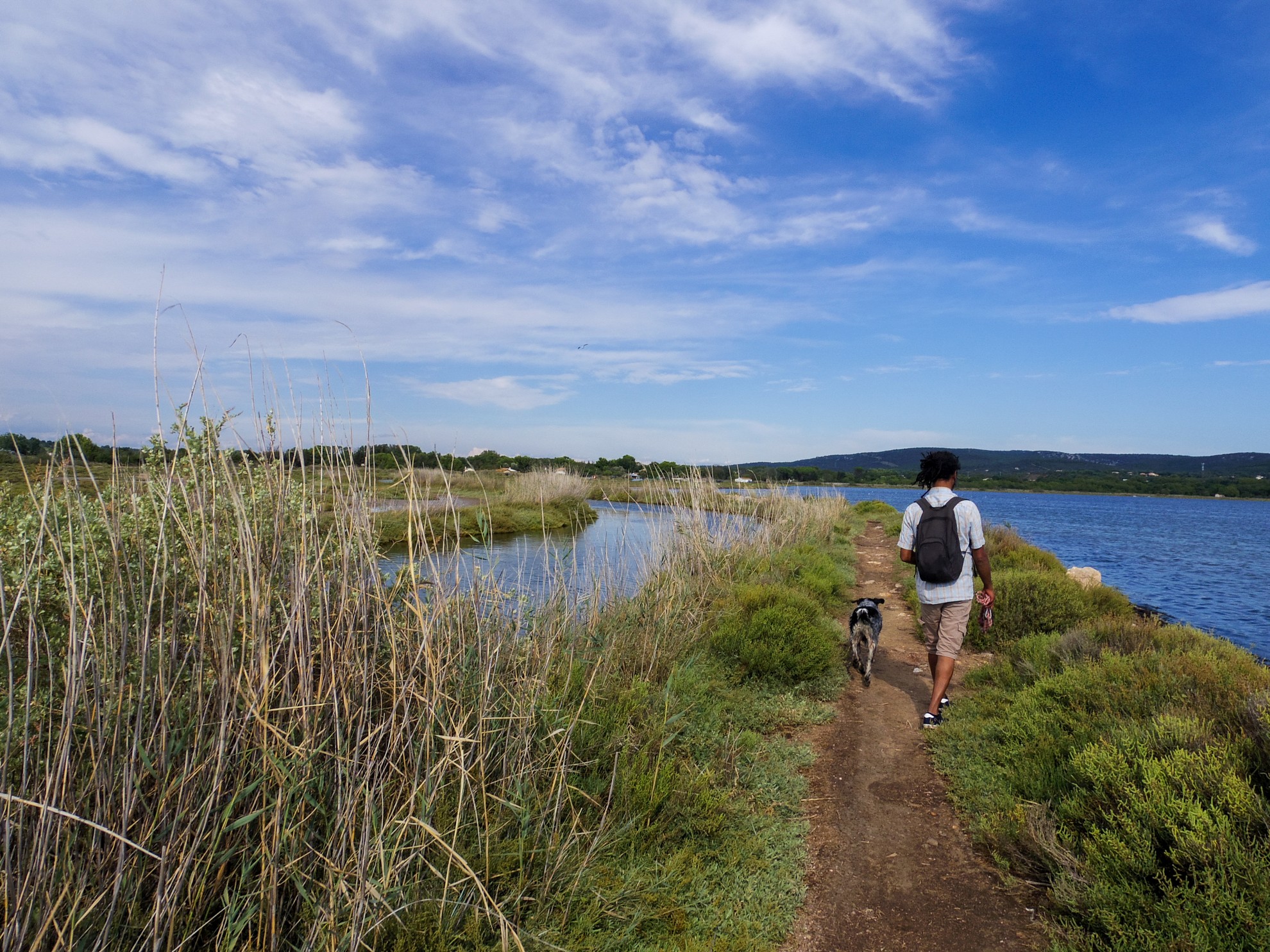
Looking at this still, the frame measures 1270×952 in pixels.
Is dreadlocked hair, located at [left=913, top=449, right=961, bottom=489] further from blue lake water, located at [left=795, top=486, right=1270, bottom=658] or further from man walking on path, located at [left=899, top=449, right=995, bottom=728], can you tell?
blue lake water, located at [left=795, top=486, right=1270, bottom=658]

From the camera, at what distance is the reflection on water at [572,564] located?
3.18m

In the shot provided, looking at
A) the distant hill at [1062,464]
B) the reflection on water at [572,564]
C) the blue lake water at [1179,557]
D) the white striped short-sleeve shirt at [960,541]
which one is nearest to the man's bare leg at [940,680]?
the white striped short-sleeve shirt at [960,541]

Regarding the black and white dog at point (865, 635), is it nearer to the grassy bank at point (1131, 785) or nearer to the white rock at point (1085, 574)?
the grassy bank at point (1131, 785)

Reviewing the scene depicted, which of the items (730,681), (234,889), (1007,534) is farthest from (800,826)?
(1007,534)

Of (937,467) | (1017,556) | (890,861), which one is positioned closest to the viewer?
(890,861)

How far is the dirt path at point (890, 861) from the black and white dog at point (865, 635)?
67 centimetres

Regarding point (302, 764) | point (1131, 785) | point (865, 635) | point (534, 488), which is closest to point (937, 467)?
point (865, 635)

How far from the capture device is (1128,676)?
4.06 meters

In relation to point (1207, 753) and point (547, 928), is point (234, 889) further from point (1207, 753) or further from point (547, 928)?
point (1207, 753)

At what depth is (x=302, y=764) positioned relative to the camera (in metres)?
2.06

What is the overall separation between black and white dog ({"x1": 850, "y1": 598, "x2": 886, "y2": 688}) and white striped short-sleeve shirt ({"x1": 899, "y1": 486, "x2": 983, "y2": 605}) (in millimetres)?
1048

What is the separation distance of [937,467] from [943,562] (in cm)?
73

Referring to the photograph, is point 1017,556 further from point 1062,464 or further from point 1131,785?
point 1062,464

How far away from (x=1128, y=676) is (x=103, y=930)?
4909 mm
